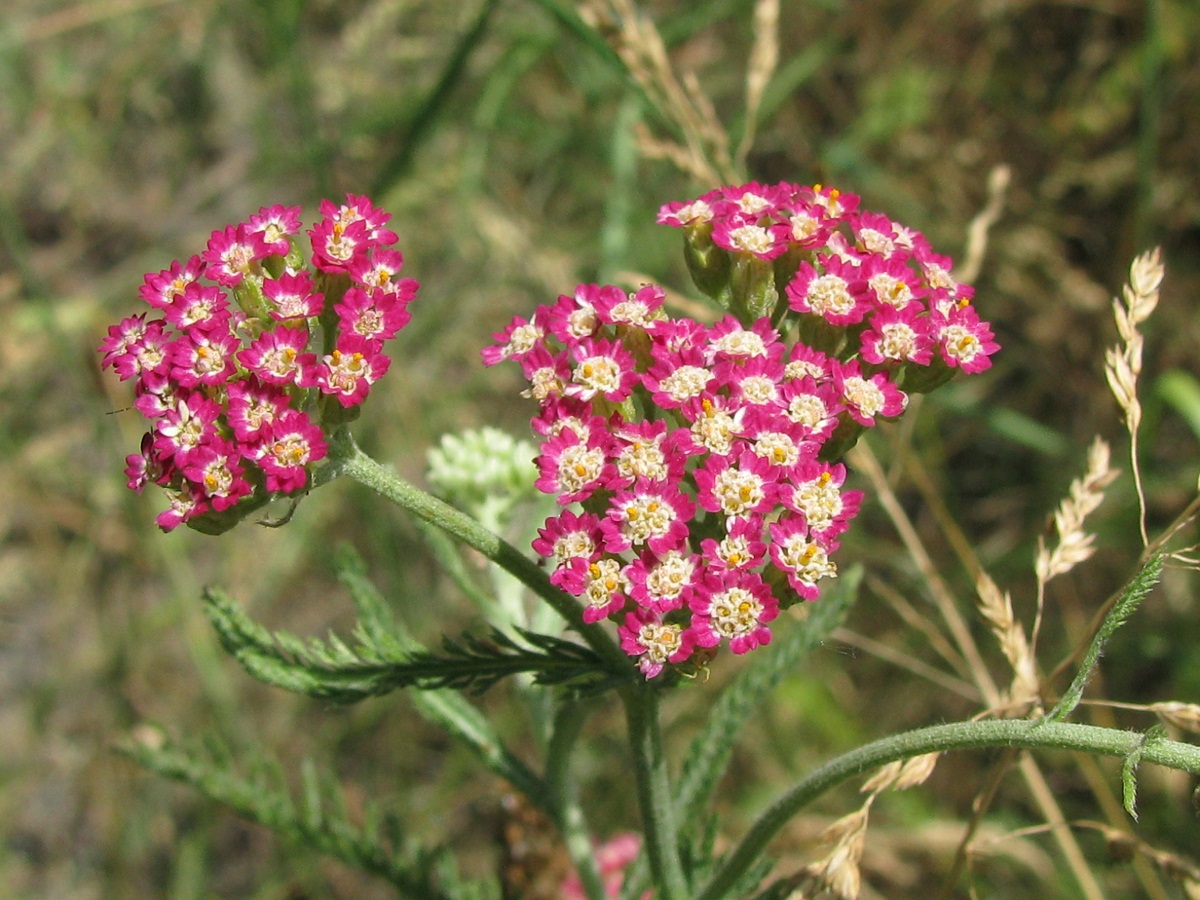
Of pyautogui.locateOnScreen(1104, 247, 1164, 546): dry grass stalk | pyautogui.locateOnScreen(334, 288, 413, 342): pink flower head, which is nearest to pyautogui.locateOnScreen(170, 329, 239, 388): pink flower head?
pyautogui.locateOnScreen(334, 288, 413, 342): pink flower head

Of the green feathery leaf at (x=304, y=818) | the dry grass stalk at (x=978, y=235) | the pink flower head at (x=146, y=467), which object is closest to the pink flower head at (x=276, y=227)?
the pink flower head at (x=146, y=467)

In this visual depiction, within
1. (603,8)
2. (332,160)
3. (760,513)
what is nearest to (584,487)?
(760,513)

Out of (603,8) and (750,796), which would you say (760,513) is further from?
(750,796)

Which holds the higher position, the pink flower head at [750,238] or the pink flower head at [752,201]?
the pink flower head at [752,201]

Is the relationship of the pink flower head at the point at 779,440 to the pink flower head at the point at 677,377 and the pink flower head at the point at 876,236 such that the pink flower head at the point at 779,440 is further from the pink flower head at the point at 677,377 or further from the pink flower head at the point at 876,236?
the pink flower head at the point at 876,236

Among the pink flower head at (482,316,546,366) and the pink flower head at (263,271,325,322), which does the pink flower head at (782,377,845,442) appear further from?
the pink flower head at (263,271,325,322)

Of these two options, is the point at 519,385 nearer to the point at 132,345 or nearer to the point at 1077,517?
the point at 132,345

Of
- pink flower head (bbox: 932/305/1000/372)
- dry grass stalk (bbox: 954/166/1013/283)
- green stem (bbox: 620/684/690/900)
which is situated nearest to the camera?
green stem (bbox: 620/684/690/900)
